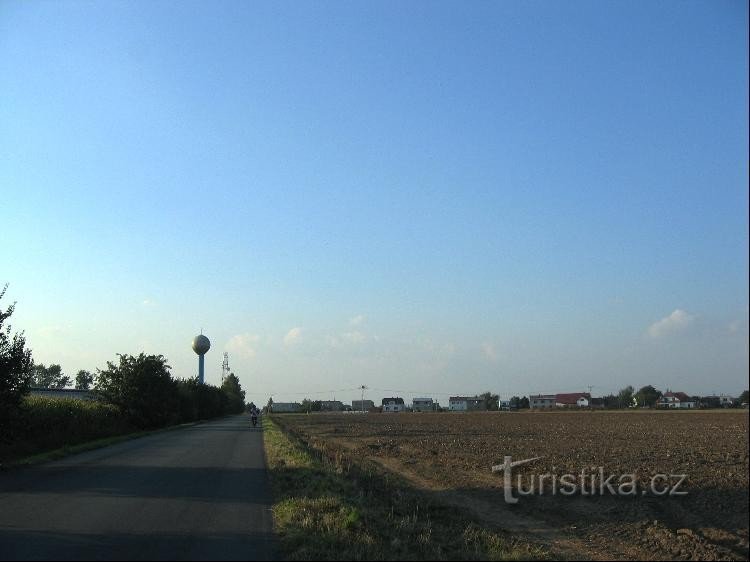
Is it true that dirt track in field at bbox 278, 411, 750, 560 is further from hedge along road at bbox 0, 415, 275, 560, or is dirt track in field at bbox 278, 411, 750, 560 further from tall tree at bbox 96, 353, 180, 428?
tall tree at bbox 96, 353, 180, 428

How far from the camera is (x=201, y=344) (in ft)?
371

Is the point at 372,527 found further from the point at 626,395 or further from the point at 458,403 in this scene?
the point at 458,403

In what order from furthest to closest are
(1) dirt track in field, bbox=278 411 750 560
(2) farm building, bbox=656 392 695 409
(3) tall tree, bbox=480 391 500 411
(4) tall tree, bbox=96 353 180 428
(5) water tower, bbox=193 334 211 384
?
(3) tall tree, bbox=480 391 500 411 < (5) water tower, bbox=193 334 211 384 < (4) tall tree, bbox=96 353 180 428 < (2) farm building, bbox=656 392 695 409 < (1) dirt track in field, bbox=278 411 750 560

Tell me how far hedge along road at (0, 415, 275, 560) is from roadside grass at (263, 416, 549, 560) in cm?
45

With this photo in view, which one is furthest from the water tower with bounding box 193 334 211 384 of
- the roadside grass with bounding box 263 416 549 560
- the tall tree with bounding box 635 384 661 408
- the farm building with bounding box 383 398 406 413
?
the roadside grass with bounding box 263 416 549 560

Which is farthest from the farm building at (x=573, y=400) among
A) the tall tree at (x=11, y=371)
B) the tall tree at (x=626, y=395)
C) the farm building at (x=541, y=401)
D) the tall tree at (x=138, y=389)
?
the tall tree at (x=11, y=371)

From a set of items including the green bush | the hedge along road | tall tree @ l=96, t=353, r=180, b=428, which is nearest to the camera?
the hedge along road

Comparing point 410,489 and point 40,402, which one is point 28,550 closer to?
point 410,489

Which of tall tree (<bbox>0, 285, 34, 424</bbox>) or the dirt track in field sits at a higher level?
A: tall tree (<bbox>0, 285, 34, 424</bbox>)

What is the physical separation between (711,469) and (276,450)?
1513 cm

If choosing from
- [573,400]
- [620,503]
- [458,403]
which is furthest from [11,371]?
[458,403]

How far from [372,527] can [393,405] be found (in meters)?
177

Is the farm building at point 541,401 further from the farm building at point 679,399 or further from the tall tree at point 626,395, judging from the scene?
the farm building at point 679,399

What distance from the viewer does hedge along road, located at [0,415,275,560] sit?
8.50 metres
